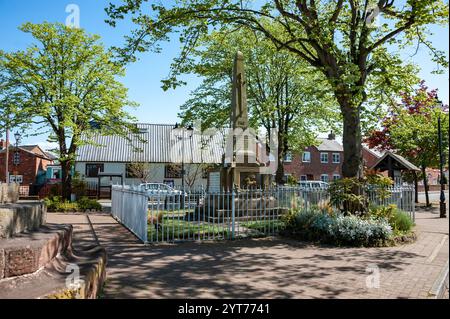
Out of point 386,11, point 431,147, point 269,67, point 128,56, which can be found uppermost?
point 269,67

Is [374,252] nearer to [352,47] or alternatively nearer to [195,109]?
[352,47]

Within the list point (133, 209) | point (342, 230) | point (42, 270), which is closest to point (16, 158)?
point (133, 209)

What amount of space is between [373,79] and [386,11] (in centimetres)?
377

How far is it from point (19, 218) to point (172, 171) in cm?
3554

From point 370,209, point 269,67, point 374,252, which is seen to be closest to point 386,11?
point 370,209

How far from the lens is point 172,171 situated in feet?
130

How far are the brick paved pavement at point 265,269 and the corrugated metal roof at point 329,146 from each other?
3904 centimetres

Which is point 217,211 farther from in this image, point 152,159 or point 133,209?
point 152,159

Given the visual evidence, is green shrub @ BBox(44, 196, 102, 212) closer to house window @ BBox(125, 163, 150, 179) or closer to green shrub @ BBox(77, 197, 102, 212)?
green shrub @ BBox(77, 197, 102, 212)

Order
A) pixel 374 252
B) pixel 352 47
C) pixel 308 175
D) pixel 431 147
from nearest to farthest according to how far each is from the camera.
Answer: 1. pixel 374 252
2. pixel 352 47
3. pixel 431 147
4. pixel 308 175

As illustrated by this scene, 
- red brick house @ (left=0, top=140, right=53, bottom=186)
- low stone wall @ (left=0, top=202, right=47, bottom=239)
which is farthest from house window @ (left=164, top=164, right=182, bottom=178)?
low stone wall @ (left=0, top=202, right=47, bottom=239)

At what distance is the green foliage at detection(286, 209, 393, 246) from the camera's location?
10.0 metres

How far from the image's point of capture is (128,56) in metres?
12.0
